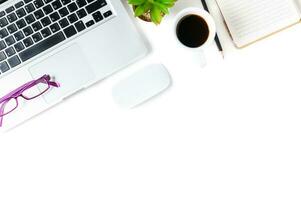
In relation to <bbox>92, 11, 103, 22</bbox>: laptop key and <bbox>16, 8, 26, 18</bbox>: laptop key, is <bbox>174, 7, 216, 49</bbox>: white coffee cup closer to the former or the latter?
<bbox>92, 11, 103, 22</bbox>: laptop key

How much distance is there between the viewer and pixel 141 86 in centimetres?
79

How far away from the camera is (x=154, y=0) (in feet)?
2.29

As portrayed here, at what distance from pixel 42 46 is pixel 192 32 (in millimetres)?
270

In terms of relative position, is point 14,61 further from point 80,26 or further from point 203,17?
point 203,17

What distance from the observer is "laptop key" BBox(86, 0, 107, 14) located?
0.76m

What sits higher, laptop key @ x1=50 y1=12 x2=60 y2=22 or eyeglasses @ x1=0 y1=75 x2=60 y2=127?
laptop key @ x1=50 y1=12 x2=60 y2=22

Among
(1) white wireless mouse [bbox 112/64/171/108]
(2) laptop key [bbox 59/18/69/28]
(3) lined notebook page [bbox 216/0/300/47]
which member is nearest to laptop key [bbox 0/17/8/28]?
(2) laptop key [bbox 59/18/69/28]

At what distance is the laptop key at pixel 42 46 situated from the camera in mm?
773

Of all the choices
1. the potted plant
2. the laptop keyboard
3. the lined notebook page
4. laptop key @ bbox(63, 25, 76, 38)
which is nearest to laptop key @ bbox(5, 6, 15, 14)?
the laptop keyboard

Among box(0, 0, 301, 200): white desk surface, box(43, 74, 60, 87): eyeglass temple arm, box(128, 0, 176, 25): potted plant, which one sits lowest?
box(0, 0, 301, 200): white desk surface

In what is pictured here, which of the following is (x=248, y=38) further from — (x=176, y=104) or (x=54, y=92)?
(x=54, y=92)

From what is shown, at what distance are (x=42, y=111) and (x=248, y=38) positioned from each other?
0.40 metres

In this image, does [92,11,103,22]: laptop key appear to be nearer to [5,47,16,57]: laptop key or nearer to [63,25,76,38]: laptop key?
[63,25,76,38]: laptop key

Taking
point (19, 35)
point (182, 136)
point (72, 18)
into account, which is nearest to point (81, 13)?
point (72, 18)
